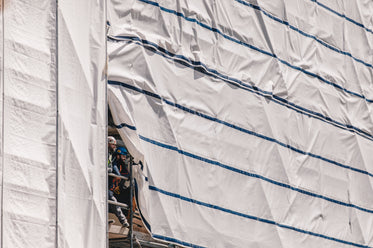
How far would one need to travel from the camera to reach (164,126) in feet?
47.5

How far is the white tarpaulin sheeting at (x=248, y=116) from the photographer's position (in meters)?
14.3

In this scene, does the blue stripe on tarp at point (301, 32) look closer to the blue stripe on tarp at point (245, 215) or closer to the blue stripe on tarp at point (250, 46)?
the blue stripe on tarp at point (250, 46)

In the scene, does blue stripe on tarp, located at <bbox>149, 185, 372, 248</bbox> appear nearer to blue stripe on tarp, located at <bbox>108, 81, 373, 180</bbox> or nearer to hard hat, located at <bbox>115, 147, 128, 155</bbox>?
hard hat, located at <bbox>115, 147, 128, 155</bbox>

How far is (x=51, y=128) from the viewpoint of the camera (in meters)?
12.2

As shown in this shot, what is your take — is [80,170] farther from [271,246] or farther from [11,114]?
[271,246]

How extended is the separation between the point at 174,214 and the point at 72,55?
9.31 feet

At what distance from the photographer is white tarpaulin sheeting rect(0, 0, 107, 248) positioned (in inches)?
462

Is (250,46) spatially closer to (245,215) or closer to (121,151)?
(245,215)

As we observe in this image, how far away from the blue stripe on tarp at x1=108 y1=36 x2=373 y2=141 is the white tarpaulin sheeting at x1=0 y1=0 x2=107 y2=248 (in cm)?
138

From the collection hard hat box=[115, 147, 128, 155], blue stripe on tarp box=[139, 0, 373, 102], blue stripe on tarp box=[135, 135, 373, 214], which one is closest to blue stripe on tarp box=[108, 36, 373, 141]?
blue stripe on tarp box=[139, 0, 373, 102]

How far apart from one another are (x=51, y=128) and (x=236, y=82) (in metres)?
4.48

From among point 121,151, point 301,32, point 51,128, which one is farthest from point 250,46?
point 51,128

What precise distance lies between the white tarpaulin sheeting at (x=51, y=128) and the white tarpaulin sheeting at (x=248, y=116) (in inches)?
39.9

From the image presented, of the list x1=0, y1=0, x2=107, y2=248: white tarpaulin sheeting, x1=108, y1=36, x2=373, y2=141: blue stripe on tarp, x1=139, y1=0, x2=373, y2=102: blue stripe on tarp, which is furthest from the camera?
x1=139, y1=0, x2=373, y2=102: blue stripe on tarp
